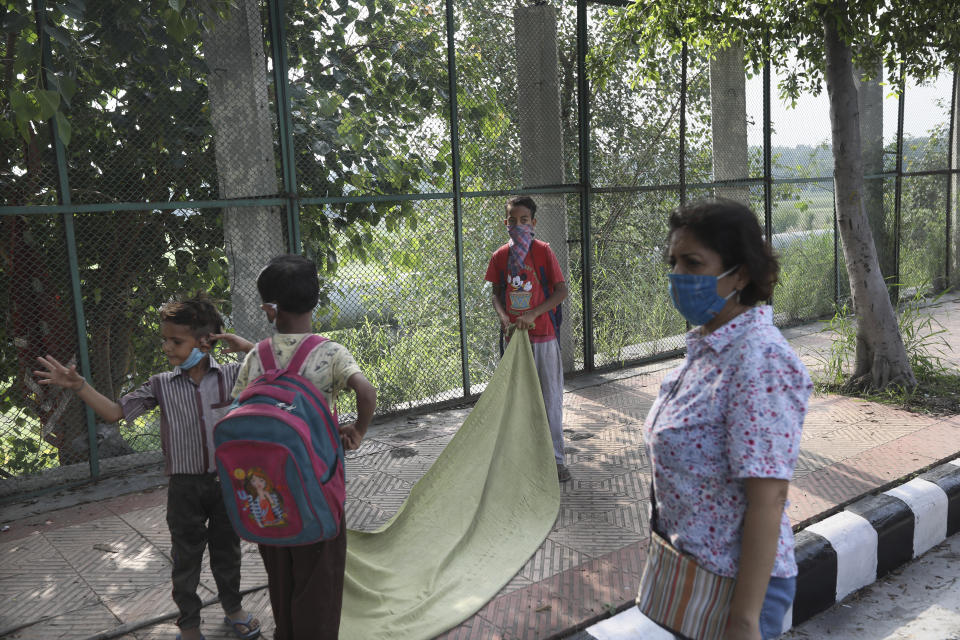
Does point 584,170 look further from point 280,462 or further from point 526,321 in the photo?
point 280,462

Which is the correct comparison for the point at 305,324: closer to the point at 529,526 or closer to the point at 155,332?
the point at 529,526

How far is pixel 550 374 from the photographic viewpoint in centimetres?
503

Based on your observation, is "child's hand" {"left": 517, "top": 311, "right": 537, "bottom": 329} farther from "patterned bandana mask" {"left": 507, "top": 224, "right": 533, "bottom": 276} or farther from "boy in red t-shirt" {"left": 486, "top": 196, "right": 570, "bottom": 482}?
"patterned bandana mask" {"left": 507, "top": 224, "right": 533, "bottom": 276}

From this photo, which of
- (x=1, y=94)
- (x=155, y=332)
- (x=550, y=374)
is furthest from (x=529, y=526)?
(x=1, y=94)

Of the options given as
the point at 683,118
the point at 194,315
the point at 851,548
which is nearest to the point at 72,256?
the point at 194,315

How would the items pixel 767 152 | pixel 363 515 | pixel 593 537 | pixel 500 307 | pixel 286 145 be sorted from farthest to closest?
1. pixel 767 152
2. pixel 286 145
3. pixel 500 307
4. pixel 363 515
5. pixel 593 537

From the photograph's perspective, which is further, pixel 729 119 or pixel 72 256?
pixel 729 119

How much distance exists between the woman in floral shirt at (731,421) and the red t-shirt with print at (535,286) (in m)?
2.91

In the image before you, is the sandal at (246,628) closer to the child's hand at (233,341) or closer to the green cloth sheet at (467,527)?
the green cloth sheet at (467,527)

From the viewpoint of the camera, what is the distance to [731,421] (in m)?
1.76

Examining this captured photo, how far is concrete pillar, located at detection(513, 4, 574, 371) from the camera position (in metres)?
7.57

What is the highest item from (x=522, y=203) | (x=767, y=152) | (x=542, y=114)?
(x=542, y=114)

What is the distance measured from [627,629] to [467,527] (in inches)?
45.7

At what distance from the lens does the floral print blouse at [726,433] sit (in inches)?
68.1
